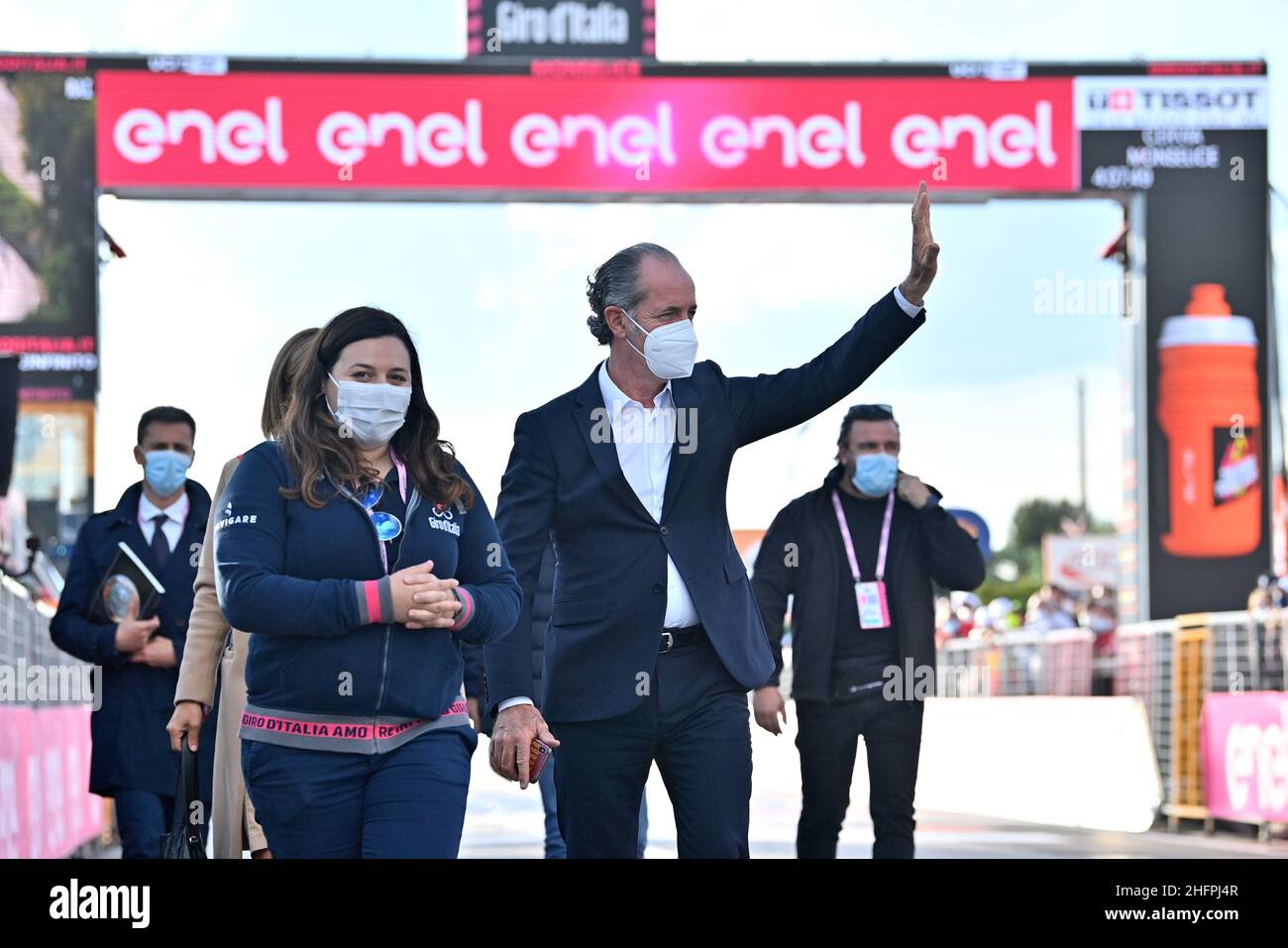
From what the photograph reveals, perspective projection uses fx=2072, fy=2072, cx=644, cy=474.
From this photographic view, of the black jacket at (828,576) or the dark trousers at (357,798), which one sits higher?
the black jacket at (828,576)

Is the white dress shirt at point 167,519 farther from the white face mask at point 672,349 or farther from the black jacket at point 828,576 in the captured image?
the white face mask at point 672,349

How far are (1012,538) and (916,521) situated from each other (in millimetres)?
90427

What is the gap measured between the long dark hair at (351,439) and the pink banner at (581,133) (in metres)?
11.3

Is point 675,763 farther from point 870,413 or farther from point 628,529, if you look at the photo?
point 870,413

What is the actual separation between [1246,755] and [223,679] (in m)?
8.73

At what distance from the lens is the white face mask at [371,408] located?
4676mm

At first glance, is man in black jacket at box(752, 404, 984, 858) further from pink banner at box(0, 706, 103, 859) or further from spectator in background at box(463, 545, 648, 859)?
pink banner at box(0, 706, 103, 859)

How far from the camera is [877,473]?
23.9ft

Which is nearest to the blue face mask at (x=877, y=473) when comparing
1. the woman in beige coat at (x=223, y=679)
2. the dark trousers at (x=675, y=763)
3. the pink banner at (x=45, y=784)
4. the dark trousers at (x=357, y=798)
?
the dark trousers at (x=675, y=763)

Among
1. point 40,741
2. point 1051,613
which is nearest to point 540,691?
point 40,741
